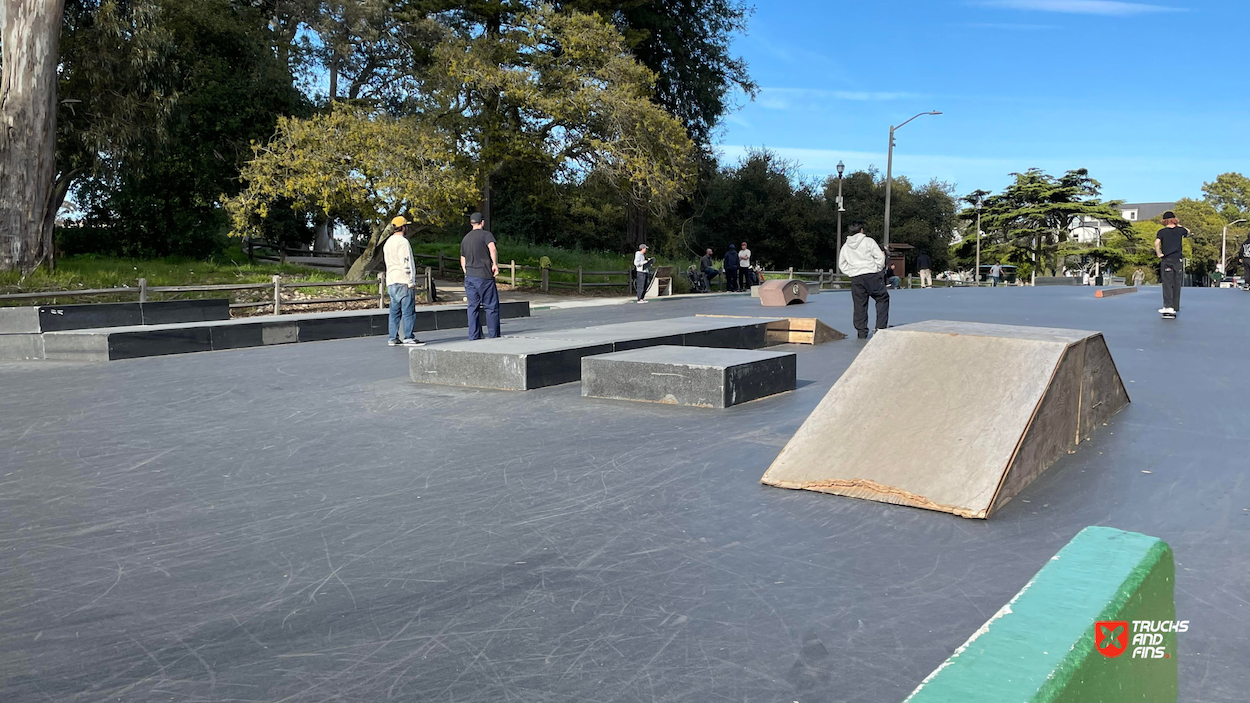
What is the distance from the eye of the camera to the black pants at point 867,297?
12.4 meters

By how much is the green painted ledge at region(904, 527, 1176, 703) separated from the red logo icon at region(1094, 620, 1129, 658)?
0.01m

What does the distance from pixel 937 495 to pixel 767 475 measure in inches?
36.6

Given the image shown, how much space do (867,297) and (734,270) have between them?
20497 millimetres

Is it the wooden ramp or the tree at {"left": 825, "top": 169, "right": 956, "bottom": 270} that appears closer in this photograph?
the wooden ramp

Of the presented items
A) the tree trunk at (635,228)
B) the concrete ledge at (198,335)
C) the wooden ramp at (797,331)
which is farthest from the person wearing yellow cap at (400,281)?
the tree trunk at (635,228)

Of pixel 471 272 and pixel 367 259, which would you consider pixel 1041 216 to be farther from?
pixel 471 272

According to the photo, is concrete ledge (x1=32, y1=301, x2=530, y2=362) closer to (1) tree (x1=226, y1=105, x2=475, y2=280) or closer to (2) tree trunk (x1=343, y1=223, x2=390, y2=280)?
(1) tree (x1=226, y1=105, x2=475, y2=280)

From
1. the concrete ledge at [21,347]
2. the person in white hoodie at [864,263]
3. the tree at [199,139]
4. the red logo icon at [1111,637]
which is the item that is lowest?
the concrete ledge at [21,347]

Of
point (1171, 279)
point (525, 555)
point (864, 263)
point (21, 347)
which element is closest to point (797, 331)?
point (864, 263)

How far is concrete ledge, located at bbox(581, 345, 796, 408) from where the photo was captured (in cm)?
750

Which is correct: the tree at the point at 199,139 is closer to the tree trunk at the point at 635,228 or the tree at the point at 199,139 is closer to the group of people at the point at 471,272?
the tree trunk at the point at 635,228

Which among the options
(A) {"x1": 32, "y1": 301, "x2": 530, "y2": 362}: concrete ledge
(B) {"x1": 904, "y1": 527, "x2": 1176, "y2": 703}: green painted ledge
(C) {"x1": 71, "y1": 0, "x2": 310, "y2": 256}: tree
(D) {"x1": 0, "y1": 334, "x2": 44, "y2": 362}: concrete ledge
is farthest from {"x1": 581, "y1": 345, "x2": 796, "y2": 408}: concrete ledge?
(C) {"x1": 71, "y1": 0, "x2": 310, "y2": 256}: tree

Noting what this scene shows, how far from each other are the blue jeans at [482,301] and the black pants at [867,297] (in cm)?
487

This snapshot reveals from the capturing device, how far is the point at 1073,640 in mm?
1647
